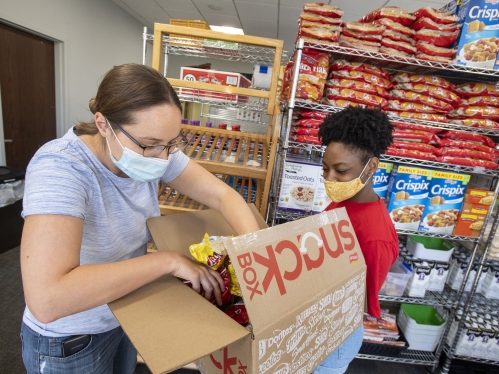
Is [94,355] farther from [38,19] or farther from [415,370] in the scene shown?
[38,19]

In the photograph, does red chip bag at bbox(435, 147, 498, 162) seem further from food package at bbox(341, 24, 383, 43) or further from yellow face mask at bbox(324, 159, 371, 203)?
yellow face mask at bbox(324, 159, 371, 203)

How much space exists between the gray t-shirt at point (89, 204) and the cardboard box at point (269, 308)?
5.5 inches

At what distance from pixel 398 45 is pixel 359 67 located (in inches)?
8.3

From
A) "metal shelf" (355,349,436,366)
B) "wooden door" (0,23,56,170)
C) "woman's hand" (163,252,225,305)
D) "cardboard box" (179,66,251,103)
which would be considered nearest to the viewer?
"woman's hand" (163,252,225,305)

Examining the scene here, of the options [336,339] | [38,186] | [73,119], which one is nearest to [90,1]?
[73,119]

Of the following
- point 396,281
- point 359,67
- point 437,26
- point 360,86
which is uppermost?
point 437,26

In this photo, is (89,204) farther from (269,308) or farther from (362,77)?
(362,77)

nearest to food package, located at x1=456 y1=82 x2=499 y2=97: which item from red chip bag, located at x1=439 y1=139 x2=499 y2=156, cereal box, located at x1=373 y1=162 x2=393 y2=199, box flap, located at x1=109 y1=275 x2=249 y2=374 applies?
red chip bag, located at x1=439 y1=139 x2=499 y2=156

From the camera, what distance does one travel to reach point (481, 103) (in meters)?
1.58

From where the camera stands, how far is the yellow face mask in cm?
105

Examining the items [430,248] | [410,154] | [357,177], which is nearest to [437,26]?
[410,154]

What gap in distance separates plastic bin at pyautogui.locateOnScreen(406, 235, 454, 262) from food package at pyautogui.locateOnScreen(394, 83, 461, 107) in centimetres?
93

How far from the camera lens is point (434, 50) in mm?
1492

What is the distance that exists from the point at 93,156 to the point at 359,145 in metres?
0.87
